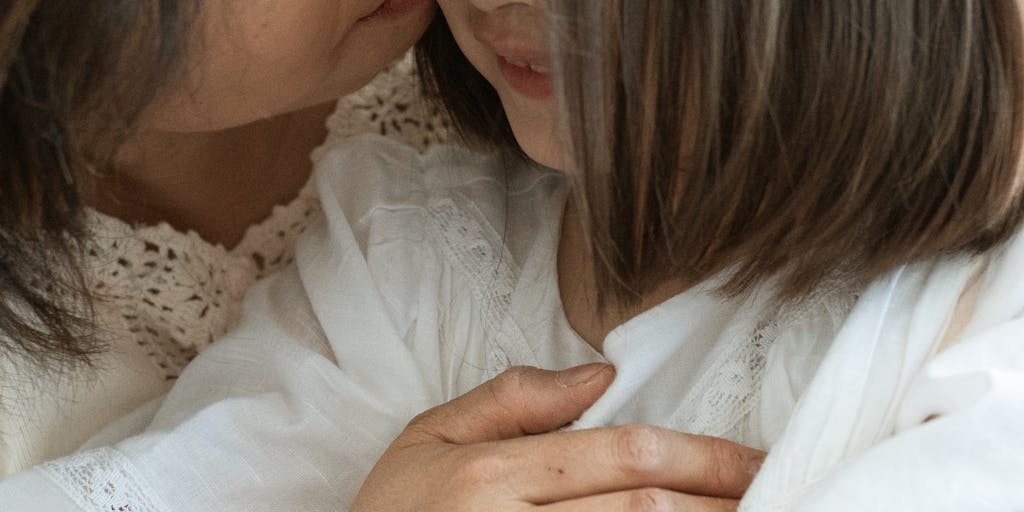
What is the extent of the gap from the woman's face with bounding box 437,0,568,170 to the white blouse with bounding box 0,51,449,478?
0.89ft

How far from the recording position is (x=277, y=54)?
3.14 ft

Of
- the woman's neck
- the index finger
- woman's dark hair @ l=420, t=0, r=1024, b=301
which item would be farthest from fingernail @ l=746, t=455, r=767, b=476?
the woman's neck

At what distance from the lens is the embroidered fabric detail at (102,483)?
37.6 inches

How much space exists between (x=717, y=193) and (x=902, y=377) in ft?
0.54

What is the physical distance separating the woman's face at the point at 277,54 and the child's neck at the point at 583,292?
0.22 m

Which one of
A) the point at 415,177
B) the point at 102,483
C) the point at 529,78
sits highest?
the point at 529,78


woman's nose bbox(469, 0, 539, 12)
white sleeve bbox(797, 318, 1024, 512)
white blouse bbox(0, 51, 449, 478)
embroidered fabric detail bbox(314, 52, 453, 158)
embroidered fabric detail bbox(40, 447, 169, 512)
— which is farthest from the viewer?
embroidered fabric detail bbox(314, 52, 453, 158)

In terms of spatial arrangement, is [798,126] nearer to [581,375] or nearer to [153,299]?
[581,375]

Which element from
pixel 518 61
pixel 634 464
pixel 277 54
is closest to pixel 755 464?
pixel 634 464

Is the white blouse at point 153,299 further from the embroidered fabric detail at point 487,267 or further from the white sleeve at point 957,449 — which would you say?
the white sleeve at point 957,449

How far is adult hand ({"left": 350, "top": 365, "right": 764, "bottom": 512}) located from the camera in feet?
2.68

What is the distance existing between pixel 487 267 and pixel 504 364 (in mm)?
93

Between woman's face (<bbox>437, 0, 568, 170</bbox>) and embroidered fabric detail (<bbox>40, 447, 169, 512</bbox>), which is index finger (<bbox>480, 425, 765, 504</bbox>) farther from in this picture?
embroidered fabric detail (<bbox>40, 447, 169, 512</bbox>)

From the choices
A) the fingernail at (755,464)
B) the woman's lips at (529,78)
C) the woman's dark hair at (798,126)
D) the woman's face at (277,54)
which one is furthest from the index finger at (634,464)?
the woman's face at (277,54)
